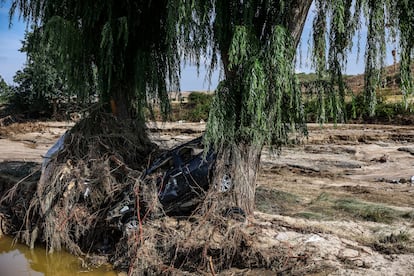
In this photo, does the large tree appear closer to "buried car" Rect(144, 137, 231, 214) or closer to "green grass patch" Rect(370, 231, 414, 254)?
"buried car" Rect(144, 137, 231, 214)

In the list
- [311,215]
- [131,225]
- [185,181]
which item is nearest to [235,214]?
[185,181]

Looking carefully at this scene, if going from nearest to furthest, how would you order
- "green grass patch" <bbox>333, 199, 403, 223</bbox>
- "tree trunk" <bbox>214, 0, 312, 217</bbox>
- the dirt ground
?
the dirt ground, "tree trunk" <bbox>214, 0, 312, 217</bbox>, "green grass patch" <bbox>333, 199, 403, 223</bbox>

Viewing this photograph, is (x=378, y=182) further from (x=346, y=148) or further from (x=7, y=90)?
(x=7, y=90)

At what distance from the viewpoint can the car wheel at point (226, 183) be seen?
680cm

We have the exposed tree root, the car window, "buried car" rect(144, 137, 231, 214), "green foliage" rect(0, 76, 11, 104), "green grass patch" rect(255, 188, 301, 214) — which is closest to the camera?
the exposed tree root

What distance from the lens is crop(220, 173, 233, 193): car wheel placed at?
680cm

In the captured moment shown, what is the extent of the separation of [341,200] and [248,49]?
375cm

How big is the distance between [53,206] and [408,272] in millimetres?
5701

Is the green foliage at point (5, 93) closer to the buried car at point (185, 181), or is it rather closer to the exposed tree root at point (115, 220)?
the exposed tree root at point (115, 220)

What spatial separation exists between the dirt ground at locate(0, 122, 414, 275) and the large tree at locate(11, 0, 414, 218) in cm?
108

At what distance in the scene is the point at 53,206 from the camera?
7.95m

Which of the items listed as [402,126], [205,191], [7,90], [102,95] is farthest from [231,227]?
[7,90]

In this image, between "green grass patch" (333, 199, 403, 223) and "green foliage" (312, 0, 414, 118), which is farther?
"green grass patch" (333, 199, 403, 223)

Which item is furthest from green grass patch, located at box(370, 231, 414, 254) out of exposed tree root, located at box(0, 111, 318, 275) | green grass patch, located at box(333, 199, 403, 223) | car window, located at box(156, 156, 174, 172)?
car window, located at box(156, 156, 174, 172)
